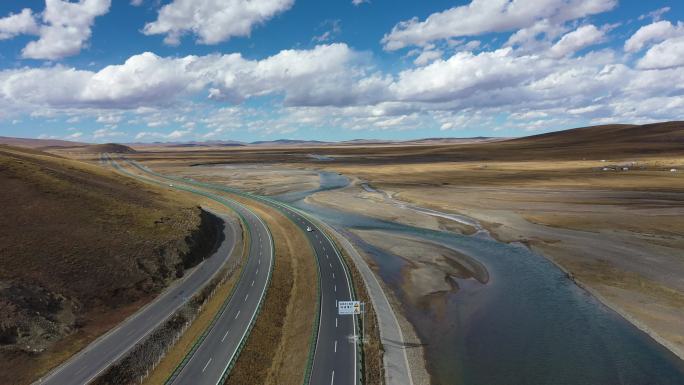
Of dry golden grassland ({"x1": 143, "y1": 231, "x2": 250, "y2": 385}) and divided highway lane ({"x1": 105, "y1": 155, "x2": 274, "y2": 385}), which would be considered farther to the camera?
dry golden grassland ({"x1": 143, "y1": 231, "x2": 250, "y2": 385})

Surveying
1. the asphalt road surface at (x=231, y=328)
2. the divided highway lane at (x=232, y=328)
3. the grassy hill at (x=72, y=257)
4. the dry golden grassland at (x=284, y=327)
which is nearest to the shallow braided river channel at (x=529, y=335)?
the dry golden grassland at (x=284, y=327)

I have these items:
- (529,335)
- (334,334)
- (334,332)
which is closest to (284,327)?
(334,332)

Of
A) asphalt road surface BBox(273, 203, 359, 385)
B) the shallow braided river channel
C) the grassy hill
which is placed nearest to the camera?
asphalt road surface BBox(273, 203, 359, 385)

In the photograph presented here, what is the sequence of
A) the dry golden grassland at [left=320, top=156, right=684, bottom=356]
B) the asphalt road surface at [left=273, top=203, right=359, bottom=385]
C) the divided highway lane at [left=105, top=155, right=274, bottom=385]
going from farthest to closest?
the dry golden grassland at [left=320, top=156, right=684, bottom=356] → the divided highway lane at [left=105, top=155, right=274, bottom=385] → the asphalt road surface at [left=273, top=203, right=359, bottom=385]

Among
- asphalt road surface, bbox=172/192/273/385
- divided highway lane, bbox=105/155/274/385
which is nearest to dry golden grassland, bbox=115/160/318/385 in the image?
divided highway lane, bbox=105/155/274/385

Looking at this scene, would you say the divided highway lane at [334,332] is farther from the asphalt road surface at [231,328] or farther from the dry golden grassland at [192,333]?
the dry golden grassland at [192,333]

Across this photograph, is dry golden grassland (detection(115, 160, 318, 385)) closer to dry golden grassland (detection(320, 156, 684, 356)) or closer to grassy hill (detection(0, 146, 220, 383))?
grassy hill (detection(0, 146, 220, 383))

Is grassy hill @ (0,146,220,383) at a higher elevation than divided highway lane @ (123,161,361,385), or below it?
higher
